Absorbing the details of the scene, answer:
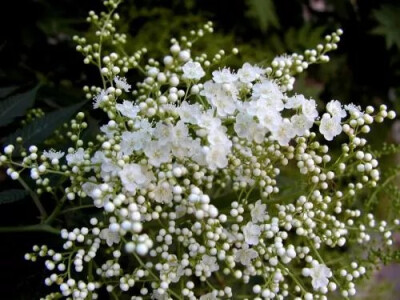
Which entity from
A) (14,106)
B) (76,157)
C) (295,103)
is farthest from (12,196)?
(295,103)

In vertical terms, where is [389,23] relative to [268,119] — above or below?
below

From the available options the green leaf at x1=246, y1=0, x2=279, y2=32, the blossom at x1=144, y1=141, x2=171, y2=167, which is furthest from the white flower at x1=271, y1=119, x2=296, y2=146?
the green leaf at x1=246, y1=0, x2=279, y2=32

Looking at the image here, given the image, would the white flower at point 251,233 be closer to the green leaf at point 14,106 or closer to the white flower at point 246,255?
the white flower at point 246,255

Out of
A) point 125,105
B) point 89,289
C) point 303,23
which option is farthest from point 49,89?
point 303,23

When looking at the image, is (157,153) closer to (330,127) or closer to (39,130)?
(330,127)

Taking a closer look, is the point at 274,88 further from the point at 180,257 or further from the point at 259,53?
the point at 259,53
